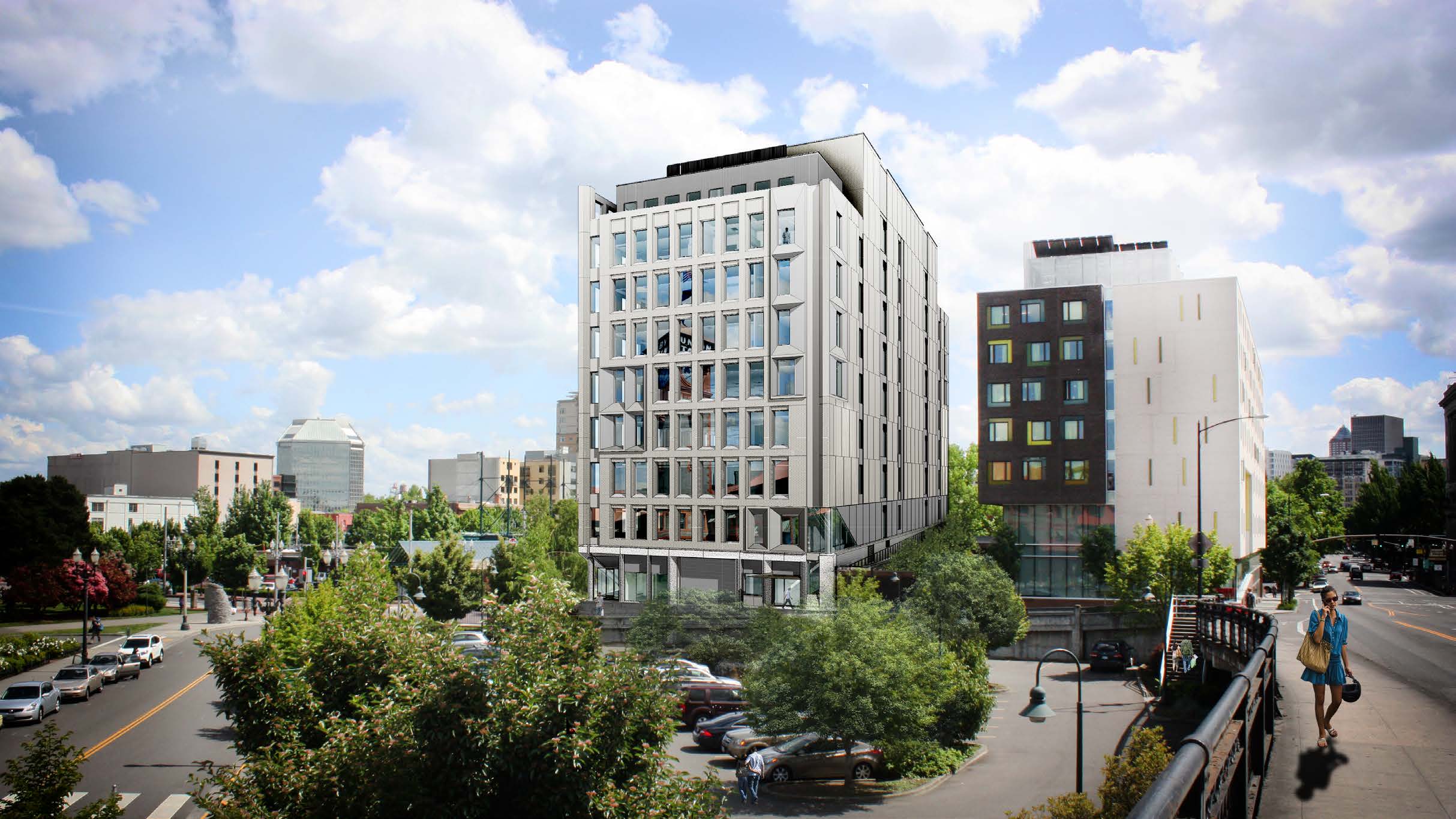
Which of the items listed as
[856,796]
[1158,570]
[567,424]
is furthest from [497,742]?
[567,424]

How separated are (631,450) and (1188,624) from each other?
119 feet

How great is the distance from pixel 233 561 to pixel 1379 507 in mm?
153261

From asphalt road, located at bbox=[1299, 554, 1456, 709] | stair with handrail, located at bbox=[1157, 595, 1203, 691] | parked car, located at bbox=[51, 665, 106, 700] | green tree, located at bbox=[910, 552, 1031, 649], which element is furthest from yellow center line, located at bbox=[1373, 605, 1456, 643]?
parked car, located at bbox=[51, 665, 106, 700]

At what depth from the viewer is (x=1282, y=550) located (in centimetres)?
8188

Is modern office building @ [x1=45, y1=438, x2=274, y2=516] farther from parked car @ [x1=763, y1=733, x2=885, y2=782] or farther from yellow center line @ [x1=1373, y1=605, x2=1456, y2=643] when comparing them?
yellow center line @ [x1=1373, y1=605, x2=1456, y2=643]

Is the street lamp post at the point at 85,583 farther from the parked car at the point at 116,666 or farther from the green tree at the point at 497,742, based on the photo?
the green tree at the point at 497,742

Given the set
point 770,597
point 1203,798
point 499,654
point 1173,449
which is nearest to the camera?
point 1203,798

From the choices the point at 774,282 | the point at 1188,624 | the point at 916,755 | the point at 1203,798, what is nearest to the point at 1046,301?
the point at 774,282

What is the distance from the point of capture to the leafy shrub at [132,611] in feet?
273

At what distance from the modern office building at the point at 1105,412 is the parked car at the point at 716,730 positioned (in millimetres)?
40242

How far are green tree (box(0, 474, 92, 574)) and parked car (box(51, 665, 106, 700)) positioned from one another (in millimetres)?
40179

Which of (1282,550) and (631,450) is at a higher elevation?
(631,450)

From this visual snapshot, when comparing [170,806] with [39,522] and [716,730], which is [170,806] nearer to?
[716,730]

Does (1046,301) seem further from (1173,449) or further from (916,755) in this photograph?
(916,755)
